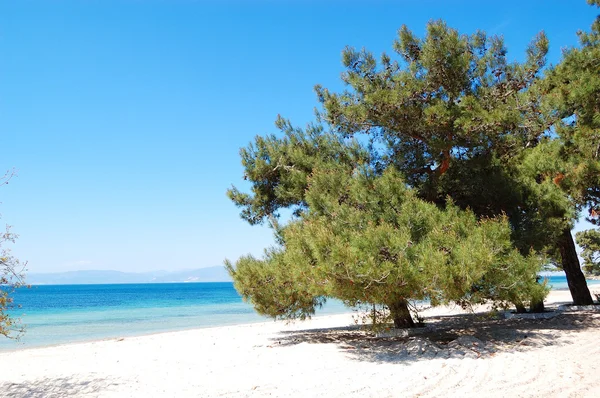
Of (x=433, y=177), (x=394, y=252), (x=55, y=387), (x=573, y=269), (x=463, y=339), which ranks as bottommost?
(x=463, y=339)

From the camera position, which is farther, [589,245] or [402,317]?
[589,245]

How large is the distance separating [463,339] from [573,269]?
647cm

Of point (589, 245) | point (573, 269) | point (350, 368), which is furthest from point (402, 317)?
point (589, 245)

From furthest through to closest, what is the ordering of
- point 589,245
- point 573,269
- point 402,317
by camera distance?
point 589,245 < point 573,269 < point 402,317

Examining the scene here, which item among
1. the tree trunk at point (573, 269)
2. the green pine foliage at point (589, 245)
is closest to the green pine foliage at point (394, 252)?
the tree trunk at point (573, 269)

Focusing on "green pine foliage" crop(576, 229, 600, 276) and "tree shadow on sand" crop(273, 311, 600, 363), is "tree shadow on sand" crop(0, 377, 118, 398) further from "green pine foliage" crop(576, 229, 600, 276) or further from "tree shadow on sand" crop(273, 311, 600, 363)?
"green pine foliage" crop(576, 229, 600, 276)

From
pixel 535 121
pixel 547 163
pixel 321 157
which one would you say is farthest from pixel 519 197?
pixel 321 157

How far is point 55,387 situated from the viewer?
19.0 ft

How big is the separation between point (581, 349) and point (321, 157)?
600 cm

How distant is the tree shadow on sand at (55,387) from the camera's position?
5.43 m

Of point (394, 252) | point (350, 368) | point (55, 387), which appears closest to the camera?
point (55, 387)

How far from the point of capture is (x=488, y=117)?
760cm

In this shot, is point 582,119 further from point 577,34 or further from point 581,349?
point 581,349

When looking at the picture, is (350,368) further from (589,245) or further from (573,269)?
(589,245)
